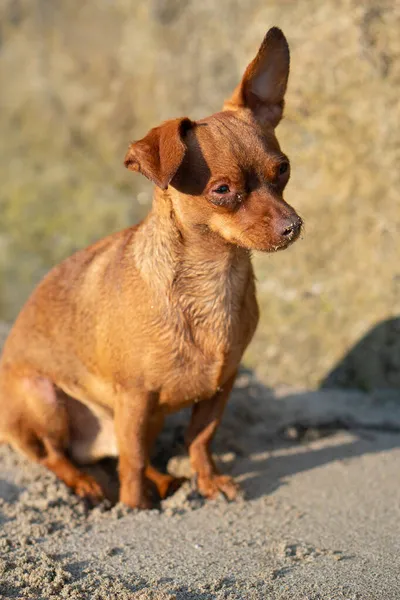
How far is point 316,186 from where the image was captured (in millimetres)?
6910

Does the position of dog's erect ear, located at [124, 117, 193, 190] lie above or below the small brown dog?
above

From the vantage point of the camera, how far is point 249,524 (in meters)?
4.69

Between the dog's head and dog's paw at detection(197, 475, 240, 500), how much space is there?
175 centimetres

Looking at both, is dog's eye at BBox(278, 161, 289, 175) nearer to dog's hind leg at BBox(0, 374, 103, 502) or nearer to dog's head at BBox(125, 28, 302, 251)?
dog's head at BBox(125, 28, 302, 251)

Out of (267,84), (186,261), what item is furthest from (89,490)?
(267,84)

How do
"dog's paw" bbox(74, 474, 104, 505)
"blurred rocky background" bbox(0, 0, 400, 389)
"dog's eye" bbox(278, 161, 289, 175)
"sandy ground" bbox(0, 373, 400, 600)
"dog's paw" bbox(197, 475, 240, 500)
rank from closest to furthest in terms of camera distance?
"sandy ground" bbox(0, 373, 400, 600) < "dog's eye" bbox(278, 161, 289, 175) < "dog's paw" bbox(197, 475, 240, 500) < "dog's paw" bbox(74, 474, 104, 505) < "blurred rocky background" bbox(0, 0, 400, 389)

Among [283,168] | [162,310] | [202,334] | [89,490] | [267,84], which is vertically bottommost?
[89,490]

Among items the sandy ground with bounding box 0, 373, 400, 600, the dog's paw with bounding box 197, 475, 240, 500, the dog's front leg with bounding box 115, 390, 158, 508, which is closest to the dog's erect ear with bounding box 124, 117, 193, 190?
the dog's front leg with bounding box 115, 390, 158, 508

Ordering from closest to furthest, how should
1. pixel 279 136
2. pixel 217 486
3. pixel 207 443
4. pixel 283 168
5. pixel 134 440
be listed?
pixel 283 168 < pixel 134 440 < pixel 217 486 < pixel 207 443 < pixel 279 136

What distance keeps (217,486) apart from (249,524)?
1.64 ft

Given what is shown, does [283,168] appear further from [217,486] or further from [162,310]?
[217,486]

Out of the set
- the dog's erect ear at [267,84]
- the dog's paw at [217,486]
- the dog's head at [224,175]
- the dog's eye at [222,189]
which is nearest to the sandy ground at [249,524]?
the dog's paw at [217,486]

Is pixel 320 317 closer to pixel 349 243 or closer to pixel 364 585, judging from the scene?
pixel 349 243

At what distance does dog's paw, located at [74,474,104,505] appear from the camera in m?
5.22
